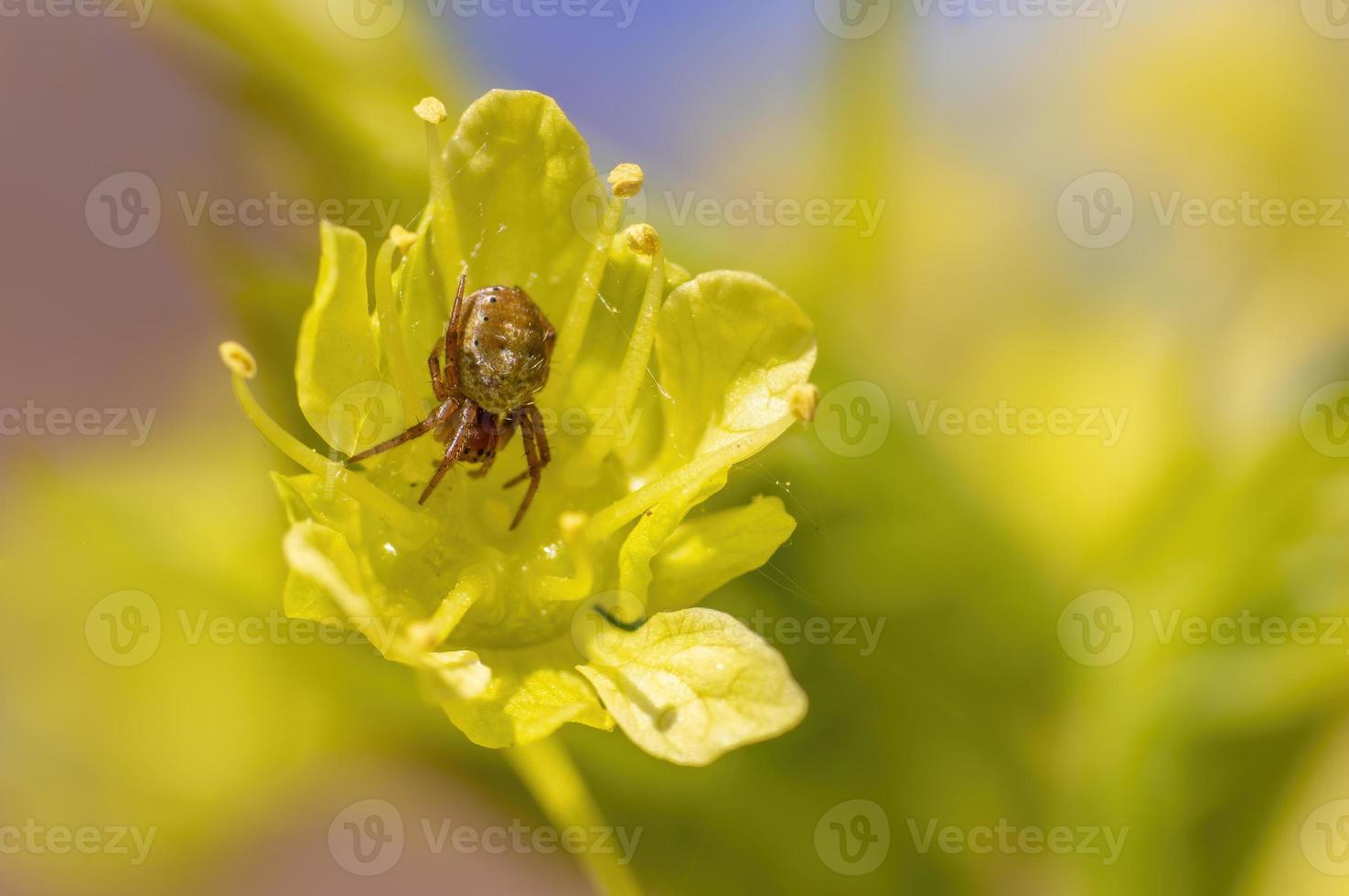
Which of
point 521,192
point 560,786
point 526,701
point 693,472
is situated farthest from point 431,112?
point 560,786

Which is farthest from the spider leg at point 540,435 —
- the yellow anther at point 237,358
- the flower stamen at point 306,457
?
the yellow anther at point 237,358

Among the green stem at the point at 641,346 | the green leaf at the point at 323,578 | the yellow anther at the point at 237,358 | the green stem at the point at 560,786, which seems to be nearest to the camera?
the green leaf at the point at 323,578

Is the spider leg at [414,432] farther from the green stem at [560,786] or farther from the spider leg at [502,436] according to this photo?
the green stem at [560,786]

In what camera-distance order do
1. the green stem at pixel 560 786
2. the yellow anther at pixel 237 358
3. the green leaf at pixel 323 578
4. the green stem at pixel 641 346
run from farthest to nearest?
the green stem at pixel 560 786, the green stem at pixel 641 346, the yellow anther at pixel 237 358, the green leaf at pixel 323 578

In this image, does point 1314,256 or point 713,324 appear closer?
point 713,324

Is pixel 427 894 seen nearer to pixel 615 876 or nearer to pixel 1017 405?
pixel 615 876

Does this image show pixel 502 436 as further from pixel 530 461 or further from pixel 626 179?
pixel 626 179

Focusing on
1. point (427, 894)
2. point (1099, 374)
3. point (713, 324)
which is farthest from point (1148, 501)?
point (427, 894)

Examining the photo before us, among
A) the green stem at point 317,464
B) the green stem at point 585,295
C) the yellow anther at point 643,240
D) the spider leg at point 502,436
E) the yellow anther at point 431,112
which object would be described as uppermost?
the yellow anther at point 431,112
